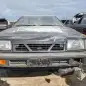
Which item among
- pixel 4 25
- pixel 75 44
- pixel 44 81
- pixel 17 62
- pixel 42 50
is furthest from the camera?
pixel 4 25

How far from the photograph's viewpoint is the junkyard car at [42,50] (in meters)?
5.33

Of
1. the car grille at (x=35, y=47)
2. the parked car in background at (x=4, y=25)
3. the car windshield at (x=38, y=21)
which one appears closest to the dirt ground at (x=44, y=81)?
the car grille at (x=35, y=47)

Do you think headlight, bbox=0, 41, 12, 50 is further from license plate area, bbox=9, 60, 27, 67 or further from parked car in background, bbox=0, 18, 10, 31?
parked car in background, bbox=0, 18, 10, 31

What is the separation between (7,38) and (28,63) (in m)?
0.62

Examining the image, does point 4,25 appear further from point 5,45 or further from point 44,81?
point 44,81

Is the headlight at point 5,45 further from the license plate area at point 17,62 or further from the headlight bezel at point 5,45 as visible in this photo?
the license plate area at point 17,62

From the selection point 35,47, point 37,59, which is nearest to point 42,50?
point 35,47

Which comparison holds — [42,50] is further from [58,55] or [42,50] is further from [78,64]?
[78,64]

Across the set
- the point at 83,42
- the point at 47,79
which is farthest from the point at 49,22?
the point at 47,79

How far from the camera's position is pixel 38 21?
7863mm

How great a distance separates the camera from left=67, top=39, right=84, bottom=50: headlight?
558 centimetres

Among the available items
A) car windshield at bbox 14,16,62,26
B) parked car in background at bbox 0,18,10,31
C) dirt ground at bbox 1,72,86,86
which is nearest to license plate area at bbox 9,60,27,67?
dirt ground at bbox 1,72,86,86

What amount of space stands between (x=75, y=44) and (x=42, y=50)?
0.59 metres

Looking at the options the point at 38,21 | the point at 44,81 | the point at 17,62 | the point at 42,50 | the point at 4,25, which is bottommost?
the point at 4,25
